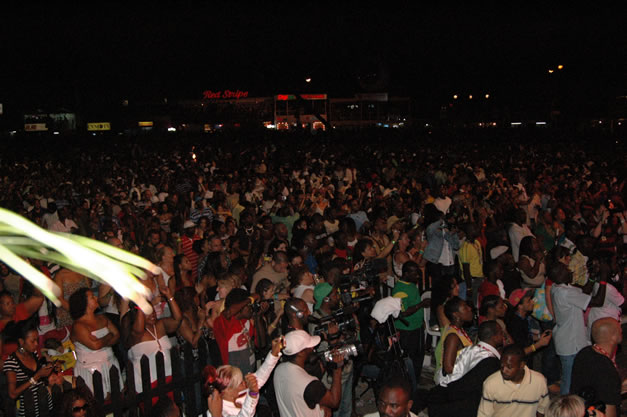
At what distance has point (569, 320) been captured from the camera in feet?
15.1

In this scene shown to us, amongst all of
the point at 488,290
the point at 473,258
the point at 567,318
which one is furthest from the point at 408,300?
the point at 473,258

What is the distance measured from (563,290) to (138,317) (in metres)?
3.47

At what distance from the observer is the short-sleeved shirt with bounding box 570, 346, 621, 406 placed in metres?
3.46

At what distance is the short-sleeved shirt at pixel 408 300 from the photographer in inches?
195

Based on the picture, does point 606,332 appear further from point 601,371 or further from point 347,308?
point 347,308

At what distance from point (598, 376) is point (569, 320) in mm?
1163

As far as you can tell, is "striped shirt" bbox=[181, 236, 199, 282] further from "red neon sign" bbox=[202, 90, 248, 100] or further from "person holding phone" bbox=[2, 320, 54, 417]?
"red neon sign" bbox=[202, 90, 248, 100]

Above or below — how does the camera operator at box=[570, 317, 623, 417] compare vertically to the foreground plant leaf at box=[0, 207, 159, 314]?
below

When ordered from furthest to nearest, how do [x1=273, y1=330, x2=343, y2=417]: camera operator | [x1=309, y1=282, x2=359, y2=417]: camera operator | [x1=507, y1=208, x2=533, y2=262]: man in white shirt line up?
1. [x1=507, y1=208, x2=533, y2=262]: man in white shirt
2. [x1=309, y1=282, x2=359, y2=417]: camera operator
3. [x1=273, y1=330, x2=343, y2=417]: camera operator

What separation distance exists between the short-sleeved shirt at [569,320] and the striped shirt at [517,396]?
4.38ft

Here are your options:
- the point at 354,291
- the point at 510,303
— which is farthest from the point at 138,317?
the point at 510,303

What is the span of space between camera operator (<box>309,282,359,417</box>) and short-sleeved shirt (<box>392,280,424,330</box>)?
0.65m

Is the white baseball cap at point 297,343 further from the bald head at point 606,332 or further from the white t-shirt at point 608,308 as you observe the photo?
the white t-shirt at point 608,308

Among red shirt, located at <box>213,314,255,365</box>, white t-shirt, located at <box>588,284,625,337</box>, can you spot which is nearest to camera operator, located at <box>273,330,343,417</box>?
red shirt, located at <box>213,314,255,365</box>
